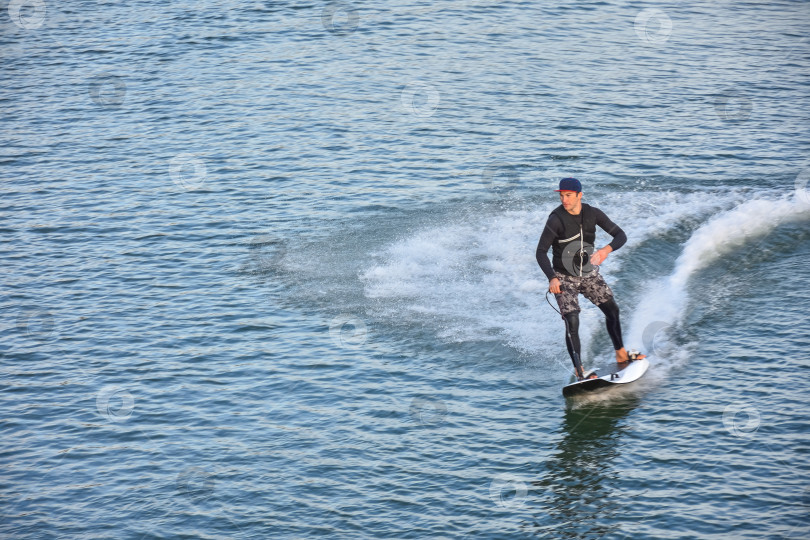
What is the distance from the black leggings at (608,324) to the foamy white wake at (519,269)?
127cm

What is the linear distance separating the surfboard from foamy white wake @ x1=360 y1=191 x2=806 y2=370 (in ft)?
3.69

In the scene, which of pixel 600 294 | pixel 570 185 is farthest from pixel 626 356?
pixel 570 185

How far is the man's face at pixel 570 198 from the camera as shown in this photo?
1350 cm

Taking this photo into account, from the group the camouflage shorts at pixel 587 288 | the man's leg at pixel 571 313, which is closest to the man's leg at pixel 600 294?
the camouflage shorts at pixel 587 288

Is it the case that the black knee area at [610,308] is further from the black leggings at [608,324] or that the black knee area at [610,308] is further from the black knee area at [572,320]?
the black knee area at [572,320]

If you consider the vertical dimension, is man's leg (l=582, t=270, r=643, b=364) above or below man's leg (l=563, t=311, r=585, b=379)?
above

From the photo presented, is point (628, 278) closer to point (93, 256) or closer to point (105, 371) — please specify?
point (105, 371)

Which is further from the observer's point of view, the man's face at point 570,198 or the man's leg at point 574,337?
the man's leg at point 574,337

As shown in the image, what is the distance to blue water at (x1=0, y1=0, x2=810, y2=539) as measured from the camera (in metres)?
12.5

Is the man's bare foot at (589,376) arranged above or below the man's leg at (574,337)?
below

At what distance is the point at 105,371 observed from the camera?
52.9 feet

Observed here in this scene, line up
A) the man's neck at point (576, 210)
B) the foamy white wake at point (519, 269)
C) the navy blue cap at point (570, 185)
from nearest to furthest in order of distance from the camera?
1. the navy blue cap at point (570, 185)
2. the man's neck at point (576, 210)
3. the foamy white wake at point (519, 269)

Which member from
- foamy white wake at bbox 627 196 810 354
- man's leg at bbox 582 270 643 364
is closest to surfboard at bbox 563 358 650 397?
man's leg at bbox 582 270 643 364

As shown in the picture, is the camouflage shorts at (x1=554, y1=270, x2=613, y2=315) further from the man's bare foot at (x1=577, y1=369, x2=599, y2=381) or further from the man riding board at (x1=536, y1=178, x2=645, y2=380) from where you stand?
the man's bare foot at (x1=577, y1=369, x2=599, y2=381)
